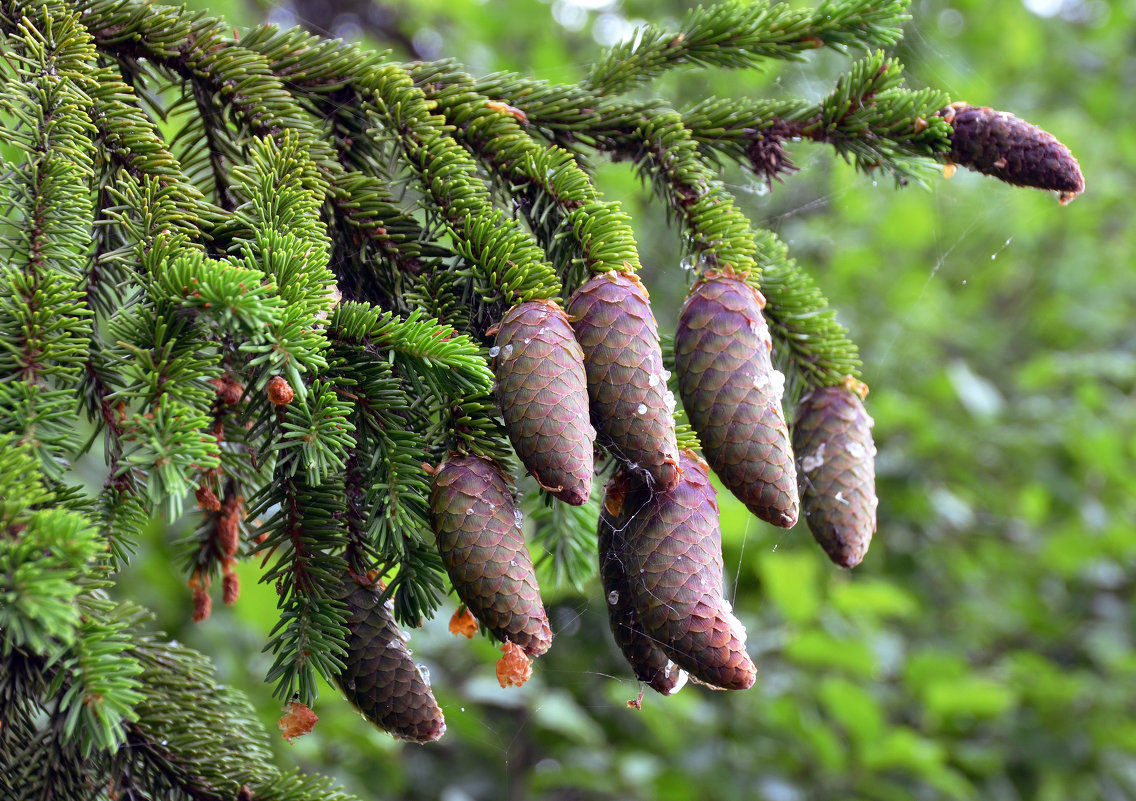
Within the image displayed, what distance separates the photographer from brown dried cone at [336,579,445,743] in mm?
617

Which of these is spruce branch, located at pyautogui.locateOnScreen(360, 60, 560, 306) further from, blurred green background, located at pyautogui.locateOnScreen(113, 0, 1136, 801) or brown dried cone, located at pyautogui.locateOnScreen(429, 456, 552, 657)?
blurred green background, located at pyautogui.locateOnScreen(113, 0, 1136, 801)

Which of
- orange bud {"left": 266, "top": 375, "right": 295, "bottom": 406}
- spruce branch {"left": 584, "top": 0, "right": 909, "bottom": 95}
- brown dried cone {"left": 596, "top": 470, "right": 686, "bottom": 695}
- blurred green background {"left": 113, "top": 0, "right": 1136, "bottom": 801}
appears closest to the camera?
orange bud {"left": 266, "top": 375, "right": 295, "bottom": 406}

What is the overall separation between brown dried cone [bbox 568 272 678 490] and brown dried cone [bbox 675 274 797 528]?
31 millimetres

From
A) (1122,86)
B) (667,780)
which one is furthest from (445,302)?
(1122,86)

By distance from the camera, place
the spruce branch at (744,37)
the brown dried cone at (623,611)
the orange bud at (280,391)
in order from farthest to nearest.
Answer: the spruce branch at (744,37) → the brown dried cone at (623,611) → the orange bud at (280,391)

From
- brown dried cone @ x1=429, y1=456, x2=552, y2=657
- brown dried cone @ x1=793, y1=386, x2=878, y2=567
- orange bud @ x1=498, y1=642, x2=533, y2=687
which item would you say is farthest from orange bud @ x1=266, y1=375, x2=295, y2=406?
brown dried cone @ x1=793, y1=386, x2=878, y2=567

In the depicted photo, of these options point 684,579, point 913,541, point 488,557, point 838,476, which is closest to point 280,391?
point 488,557

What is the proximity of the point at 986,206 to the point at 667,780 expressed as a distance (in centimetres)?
204

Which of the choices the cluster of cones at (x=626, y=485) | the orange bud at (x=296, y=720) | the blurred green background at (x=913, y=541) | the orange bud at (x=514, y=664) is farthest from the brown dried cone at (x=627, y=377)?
the blurred green background at (x=913, y=541)

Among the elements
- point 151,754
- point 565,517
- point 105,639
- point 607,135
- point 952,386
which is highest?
point 607,135

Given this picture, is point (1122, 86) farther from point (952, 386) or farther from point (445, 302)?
point (445, 302)

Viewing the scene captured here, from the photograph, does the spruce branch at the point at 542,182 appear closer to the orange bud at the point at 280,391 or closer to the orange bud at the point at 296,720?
the orange bud at the point at 280,391

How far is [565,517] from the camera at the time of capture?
2.94ft

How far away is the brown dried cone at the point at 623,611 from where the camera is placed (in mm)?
645
